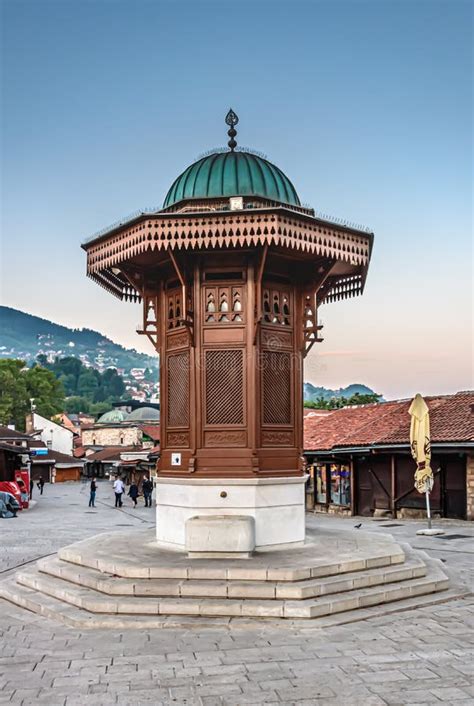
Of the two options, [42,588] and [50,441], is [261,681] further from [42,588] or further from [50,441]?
[50,441]

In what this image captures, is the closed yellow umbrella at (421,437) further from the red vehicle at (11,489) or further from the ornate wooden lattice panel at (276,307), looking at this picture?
the red vehicle at (11,489)

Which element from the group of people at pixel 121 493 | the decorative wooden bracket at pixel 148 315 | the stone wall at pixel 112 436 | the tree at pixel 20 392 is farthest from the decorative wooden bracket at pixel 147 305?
the stone wall at pixel 112 436

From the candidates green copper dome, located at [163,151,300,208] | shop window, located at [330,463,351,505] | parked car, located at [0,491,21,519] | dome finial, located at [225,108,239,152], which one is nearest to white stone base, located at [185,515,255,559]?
green copper dome, located at [163,151,300,208]

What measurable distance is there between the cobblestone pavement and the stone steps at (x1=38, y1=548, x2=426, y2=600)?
64cm

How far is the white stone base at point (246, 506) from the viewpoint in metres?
11.2

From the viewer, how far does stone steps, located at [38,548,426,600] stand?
8.82 metres

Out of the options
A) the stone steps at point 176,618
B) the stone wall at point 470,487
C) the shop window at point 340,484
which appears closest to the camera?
the stone steps at point 176,618

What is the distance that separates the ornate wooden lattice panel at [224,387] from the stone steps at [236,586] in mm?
3126

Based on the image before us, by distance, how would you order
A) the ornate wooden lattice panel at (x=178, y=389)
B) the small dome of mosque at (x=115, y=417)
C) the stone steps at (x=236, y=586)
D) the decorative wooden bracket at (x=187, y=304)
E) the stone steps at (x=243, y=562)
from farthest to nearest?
the small dome of mosque at (x=115, y=417) → the ornate wooden lattice panel at (x=178, y=389) → the decorative wooden bracket at (x=187, y=304) → the stone steps at (x=243, y=562) → the stone steps at (x=236, y=586)

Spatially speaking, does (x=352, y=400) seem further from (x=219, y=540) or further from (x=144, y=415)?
(x=219, y=540)

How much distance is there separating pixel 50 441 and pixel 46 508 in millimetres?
69419

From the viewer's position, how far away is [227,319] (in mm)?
11883

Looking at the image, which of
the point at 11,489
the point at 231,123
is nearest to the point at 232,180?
the point at 231,123

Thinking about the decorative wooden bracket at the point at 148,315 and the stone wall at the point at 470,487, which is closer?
the decorative wooden bracket at the point at 148,315
